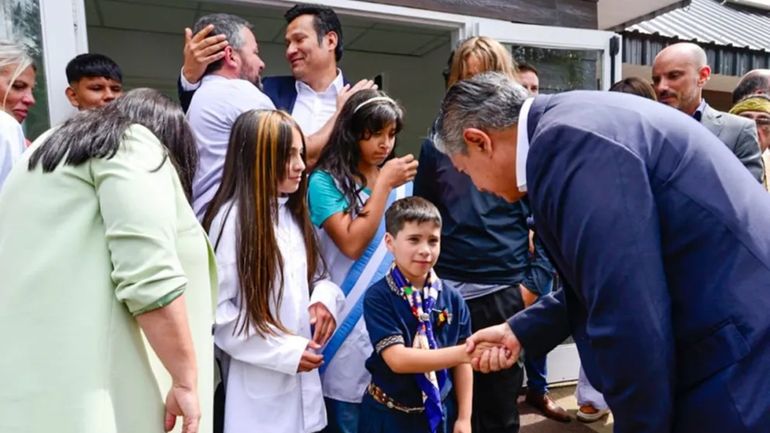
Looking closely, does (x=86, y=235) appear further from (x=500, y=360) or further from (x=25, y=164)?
(x=500, y=360)

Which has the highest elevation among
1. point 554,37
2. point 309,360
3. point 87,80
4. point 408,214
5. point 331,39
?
point 554,37

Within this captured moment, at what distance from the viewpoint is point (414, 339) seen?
6.42 feet

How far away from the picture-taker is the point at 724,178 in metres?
1.15

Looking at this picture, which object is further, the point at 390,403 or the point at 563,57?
the point at 563,57

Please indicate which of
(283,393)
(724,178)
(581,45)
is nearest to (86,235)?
(283,393)

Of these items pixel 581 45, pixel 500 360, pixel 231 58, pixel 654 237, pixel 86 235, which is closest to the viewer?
pixel 654 237

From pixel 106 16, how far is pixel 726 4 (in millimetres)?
9467

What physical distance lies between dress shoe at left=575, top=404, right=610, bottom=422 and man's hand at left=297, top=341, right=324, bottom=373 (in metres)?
2.24

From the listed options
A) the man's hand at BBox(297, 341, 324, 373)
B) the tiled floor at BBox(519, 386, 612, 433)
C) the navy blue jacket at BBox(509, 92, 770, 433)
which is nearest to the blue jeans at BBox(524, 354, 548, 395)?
the tiled floor at BBox(519, 386, 612, 433)

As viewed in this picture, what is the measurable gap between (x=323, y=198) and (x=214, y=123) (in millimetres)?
526

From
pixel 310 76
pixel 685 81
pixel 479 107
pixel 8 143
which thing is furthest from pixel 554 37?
pixel 8 143

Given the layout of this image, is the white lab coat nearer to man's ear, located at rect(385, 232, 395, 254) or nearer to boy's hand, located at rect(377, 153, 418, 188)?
man's ear, located at rect(385, 232, 395, 254)

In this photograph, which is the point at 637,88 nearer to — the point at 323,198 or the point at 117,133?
the point at 323,198

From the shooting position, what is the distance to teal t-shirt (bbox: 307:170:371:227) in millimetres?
2156
